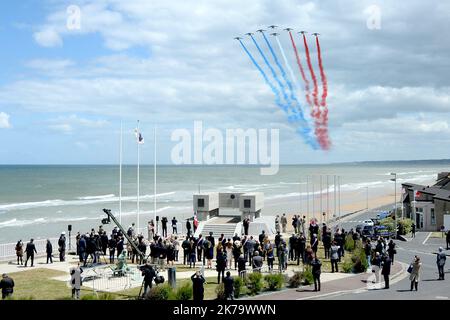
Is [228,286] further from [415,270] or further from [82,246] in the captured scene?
[82,246]

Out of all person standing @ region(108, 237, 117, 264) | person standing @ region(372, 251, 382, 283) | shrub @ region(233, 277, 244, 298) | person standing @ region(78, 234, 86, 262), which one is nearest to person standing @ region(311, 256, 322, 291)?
person standing @ region(372, 251, 382, 283)

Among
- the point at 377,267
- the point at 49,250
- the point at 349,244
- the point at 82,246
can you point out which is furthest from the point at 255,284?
the point at 49,250

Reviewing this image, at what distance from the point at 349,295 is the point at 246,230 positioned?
576 inches

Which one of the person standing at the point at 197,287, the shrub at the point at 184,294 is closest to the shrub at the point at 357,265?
the shrub at the point at 184,294

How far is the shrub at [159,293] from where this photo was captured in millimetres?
17109

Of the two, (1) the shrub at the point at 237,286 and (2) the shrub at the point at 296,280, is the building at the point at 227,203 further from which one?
(1) the shrub at the point at 237,286

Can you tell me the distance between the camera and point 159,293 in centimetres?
1720

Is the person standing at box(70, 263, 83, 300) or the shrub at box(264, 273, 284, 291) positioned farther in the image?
the shrub at box(264, 273, 284, 291)

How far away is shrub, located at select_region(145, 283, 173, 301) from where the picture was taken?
674 inches

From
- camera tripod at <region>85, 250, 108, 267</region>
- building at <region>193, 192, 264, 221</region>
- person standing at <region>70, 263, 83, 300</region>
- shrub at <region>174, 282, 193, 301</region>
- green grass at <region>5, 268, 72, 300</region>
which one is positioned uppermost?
building at <region>193, 192, 264, 221</region>

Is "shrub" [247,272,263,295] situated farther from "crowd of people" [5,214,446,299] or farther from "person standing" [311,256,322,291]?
"person standing" [311,256,322,291]
